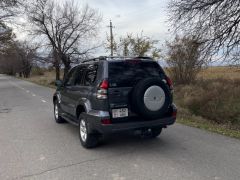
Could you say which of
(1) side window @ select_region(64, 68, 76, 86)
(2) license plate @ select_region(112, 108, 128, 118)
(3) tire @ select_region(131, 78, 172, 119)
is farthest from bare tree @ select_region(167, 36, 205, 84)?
(2) license plate @ select_region(112, 108, 128, 118)

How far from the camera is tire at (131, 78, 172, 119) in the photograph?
546 centimetres

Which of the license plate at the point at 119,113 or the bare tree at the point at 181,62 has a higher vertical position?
the bare tree at the point at 181,62

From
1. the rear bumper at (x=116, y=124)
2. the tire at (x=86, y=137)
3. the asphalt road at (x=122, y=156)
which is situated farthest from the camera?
the tire at (x=86, y=137)

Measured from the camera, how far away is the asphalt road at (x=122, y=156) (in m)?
4.50

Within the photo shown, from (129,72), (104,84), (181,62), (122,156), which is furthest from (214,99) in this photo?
(104,84)

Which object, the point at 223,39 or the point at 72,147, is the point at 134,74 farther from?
the point at 223,39

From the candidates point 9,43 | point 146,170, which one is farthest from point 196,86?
point 9,43

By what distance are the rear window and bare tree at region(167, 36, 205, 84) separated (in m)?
13.0

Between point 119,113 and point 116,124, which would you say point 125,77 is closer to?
point 119,113

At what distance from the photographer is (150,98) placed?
5523 mm

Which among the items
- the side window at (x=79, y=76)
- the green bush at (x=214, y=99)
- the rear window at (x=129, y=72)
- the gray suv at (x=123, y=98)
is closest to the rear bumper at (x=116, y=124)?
the gray suv at (x=123, y=98)

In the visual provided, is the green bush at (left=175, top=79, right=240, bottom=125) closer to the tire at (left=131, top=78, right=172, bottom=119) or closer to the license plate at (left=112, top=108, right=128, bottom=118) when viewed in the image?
the tire at (left=131, top=78, right=172, bottom=119)

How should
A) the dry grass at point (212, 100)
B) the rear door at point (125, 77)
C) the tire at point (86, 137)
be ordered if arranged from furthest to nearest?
the dry grass at point (212, 100) < the tire at point (86, 137) < the rear door at point (125, 77)

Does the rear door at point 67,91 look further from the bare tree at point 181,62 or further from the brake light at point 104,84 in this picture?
the bare tree at point 181,62
